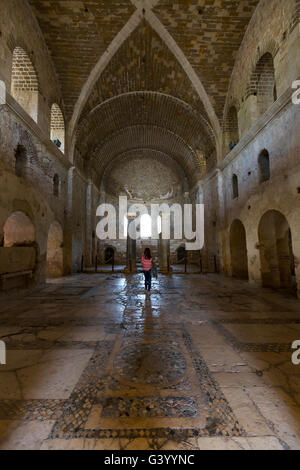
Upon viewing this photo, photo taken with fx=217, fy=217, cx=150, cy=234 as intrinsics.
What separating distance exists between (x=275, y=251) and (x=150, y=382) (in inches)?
303

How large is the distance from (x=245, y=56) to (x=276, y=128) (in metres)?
4.74

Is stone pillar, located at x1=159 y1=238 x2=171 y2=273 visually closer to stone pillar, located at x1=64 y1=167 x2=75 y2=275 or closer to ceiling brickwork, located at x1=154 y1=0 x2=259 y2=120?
stone pillar, located at x1=64 y1=167 x2=75 y2=275

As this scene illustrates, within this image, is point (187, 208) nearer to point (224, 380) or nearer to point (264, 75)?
point (264, 75)

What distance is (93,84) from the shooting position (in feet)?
36.5

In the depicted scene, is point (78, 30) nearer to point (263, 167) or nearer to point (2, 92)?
point (2, 92)

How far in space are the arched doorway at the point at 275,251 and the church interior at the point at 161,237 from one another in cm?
5

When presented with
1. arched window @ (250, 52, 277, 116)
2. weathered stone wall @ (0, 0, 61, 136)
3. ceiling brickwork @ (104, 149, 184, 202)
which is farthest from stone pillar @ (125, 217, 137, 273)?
arched window @ (250, 52, 277, 116)

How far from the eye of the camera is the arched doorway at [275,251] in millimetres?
8141

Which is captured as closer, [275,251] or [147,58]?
[275,251]

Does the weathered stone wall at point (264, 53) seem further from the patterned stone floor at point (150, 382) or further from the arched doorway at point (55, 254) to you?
the arched doorway at point (55, 254)

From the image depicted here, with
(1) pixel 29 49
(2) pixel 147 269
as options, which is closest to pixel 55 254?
(2) pixel 147 269

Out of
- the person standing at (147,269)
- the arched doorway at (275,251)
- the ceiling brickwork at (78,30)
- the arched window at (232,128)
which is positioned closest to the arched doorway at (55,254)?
the person standing at (147,269)

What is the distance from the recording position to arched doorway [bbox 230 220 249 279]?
10.7 metres

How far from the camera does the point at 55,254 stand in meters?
11.4
